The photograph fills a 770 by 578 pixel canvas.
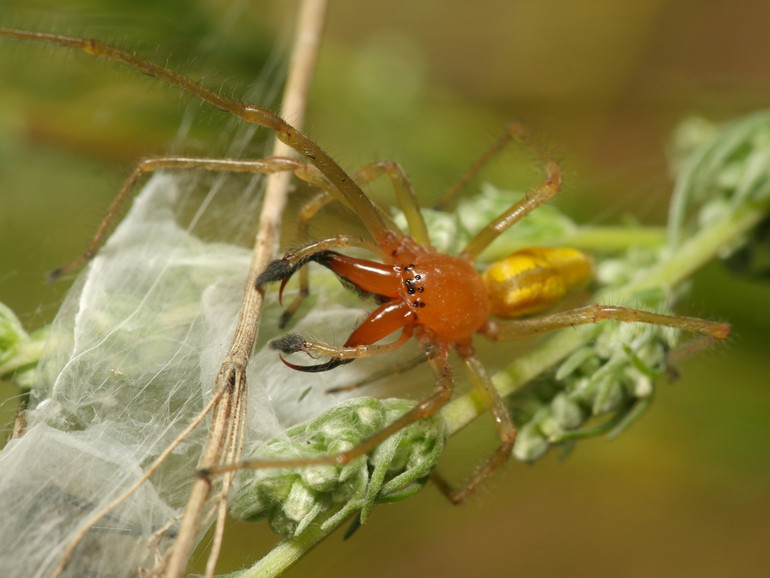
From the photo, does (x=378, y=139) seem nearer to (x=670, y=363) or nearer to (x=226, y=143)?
(x=226, y=143)

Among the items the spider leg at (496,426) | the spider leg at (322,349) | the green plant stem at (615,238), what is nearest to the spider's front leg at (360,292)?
the spider leg at (322,349)

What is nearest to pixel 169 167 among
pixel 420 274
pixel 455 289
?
pixel 420 274

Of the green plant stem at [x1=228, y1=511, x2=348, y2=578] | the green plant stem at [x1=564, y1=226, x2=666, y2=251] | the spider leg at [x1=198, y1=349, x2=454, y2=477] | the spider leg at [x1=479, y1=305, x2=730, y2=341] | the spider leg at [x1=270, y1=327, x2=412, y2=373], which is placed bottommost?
the green plant stem at [x1=228, y1=511, x2=348, y2=578]

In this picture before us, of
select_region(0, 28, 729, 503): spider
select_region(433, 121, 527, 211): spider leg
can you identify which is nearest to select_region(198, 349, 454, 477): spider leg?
select_region(0, 28, 729, 503): spider

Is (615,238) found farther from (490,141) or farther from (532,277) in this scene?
(490,141)

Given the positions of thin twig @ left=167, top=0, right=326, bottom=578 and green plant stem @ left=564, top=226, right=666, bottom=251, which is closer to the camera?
thin twig @ left=167, top=0, right=326, bottom=578

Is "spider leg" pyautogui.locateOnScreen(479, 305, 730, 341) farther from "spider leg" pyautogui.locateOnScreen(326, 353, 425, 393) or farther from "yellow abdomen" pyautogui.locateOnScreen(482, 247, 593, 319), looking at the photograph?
"spider leg" pyautogui.locateOnScreen(326, 353, 425, 393)

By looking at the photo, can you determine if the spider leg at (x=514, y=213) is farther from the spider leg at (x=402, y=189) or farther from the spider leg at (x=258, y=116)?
the spider leg at (x=258, y=116)

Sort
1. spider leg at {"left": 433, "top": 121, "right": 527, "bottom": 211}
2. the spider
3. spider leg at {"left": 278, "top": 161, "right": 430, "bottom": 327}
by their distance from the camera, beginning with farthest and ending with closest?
1. spider leg at {"left": 433, "top": 121, "right": 527, "bottom": 211}
2. spider leg at {"left": 278, "top": 161, "right": 430, "bottom": 327}
3. the spider
